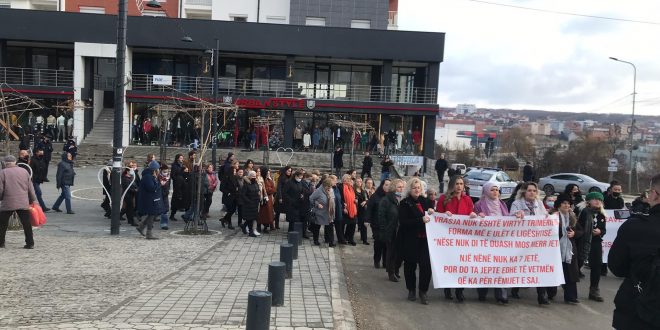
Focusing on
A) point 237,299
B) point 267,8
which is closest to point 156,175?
point 237,299

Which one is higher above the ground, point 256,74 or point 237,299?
point 256,74

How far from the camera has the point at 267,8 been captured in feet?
139

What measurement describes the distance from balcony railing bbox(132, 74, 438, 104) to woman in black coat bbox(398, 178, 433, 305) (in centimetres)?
2987

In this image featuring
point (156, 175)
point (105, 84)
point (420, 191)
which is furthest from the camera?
point (105, 84)

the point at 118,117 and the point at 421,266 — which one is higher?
the point at 118,117

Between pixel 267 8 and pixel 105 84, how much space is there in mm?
13407

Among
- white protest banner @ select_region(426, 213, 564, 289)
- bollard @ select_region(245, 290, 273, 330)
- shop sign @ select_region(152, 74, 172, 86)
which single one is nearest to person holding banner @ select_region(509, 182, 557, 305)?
white protest banner @ select_region(426, 213, 564, 289)

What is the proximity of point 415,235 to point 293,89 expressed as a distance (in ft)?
103

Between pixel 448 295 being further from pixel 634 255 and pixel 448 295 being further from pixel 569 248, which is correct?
pixel 634 255

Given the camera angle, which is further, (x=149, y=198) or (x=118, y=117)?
(x=118, y=117)

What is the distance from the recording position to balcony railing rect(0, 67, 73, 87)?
1467 inches

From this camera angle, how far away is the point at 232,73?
40.1 metres

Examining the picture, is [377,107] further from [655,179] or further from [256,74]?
[655,179]

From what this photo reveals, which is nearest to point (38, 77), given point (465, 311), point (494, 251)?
point (494, 251)
